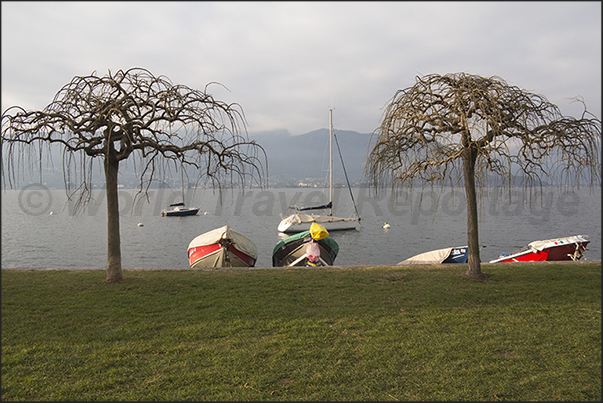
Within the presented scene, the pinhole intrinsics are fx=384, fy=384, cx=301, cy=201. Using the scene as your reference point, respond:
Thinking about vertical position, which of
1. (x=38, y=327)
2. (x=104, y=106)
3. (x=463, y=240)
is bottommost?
(x=463, y=240)

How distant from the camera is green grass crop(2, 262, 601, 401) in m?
4.26

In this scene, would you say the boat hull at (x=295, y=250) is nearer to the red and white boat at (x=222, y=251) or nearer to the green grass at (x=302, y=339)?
the red and white boat at (x=222, y=251)

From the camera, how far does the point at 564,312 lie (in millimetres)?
6727

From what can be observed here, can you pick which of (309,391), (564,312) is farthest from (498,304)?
(309,391)

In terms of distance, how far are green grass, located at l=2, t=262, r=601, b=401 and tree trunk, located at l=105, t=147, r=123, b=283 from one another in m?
0.43

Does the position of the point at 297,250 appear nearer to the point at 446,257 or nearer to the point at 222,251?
the point at 222,251

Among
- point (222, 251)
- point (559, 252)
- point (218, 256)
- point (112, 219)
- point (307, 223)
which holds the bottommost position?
point (307, 223)

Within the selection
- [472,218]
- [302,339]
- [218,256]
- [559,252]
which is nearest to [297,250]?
[218,256]

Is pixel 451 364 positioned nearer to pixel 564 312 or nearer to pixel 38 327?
pixel 564 312

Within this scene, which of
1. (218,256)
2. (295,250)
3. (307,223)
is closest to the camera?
(218,256)

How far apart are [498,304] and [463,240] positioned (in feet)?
87.4

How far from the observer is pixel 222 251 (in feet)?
48.0

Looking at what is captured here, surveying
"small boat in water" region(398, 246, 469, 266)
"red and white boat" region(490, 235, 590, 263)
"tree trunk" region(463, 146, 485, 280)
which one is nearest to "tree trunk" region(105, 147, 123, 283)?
"tree trunk" region(463, 146, 485, 280)

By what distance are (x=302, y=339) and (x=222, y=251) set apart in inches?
375
